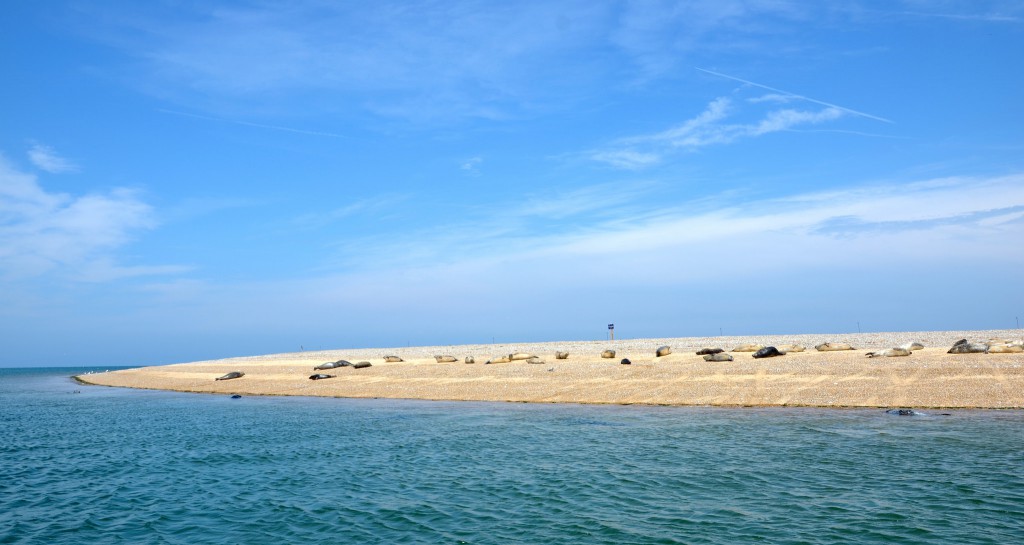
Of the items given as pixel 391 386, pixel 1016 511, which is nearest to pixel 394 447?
pixel 1016 511

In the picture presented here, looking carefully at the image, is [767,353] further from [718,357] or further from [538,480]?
[538,480]

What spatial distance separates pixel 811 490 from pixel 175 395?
168 ft

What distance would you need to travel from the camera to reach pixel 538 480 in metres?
17.7

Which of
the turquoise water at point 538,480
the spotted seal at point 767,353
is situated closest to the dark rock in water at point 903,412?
the turquoise water at point 538,480

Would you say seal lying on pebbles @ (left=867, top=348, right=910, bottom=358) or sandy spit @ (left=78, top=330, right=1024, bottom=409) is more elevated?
seal lying on pebbles @ (left=867, top=348, right=910, bottom=358)

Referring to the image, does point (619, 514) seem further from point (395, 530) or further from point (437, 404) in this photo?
point (437, 404)

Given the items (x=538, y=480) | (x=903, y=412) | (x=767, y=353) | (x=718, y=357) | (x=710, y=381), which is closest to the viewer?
(x=538, y=480)

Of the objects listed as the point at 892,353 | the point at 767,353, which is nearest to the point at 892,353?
the point at 892,353

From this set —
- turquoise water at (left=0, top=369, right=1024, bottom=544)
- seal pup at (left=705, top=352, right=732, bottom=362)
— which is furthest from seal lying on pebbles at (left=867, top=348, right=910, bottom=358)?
turquoise water at (left=0, top=369, right=1024, bottom=544)

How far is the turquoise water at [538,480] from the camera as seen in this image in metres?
13.3

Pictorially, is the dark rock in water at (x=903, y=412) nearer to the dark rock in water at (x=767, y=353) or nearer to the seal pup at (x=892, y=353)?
the seal pup at (x=892, y=353)

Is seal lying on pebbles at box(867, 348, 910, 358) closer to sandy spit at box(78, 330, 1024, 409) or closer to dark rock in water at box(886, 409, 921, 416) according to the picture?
sandy spit at box(78, 330, 1024, 409)

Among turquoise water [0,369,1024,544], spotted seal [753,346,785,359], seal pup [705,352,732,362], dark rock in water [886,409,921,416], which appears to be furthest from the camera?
spotted seal [753,346,785,359]

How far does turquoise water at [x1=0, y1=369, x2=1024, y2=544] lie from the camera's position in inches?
525
